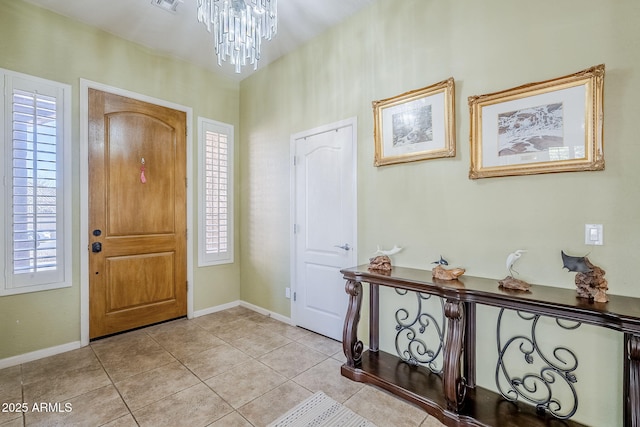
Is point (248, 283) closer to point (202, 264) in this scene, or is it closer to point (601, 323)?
point (202, 264)

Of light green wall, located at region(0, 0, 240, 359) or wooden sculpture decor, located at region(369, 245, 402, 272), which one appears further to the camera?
light green wall, located at region(0, 0, 240, 359)

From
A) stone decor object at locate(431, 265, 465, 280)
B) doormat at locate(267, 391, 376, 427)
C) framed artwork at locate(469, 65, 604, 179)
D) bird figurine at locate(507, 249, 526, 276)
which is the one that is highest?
framed artwork at locate(469, 65, 604, 179)

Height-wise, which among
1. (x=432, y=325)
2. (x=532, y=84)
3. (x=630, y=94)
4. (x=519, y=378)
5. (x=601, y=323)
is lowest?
(x=519, y=378)

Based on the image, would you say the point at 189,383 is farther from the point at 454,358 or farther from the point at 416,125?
the point at 416,125

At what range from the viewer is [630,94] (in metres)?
1.56

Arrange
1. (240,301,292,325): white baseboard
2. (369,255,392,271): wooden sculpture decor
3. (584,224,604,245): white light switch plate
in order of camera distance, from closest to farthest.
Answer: (584,224,604,245): white light switch plate, (369,255,392,271): wooden sculpture decor, (240,301,292,325): white baseboard

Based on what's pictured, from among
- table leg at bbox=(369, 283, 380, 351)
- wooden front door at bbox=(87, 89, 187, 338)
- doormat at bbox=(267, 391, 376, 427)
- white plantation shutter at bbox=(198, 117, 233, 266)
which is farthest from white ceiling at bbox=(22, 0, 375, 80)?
doormat at bbox=(267, 391, 376, 427)

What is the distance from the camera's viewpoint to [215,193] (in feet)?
12.7

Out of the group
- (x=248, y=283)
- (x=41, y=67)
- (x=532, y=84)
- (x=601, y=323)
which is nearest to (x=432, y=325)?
(x=601, y=323)

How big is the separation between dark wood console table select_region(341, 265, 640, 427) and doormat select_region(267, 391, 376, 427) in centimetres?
34

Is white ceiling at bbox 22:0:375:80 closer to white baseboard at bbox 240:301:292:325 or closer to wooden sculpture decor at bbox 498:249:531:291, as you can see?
wooden sculpture decor at bbox 498:249:531:291

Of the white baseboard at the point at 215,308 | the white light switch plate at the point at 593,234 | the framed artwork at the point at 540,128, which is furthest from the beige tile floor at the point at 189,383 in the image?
the framed artwork at the point at 540,128

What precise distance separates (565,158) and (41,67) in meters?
4.22

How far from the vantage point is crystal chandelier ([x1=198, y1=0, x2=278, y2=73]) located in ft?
6.46
